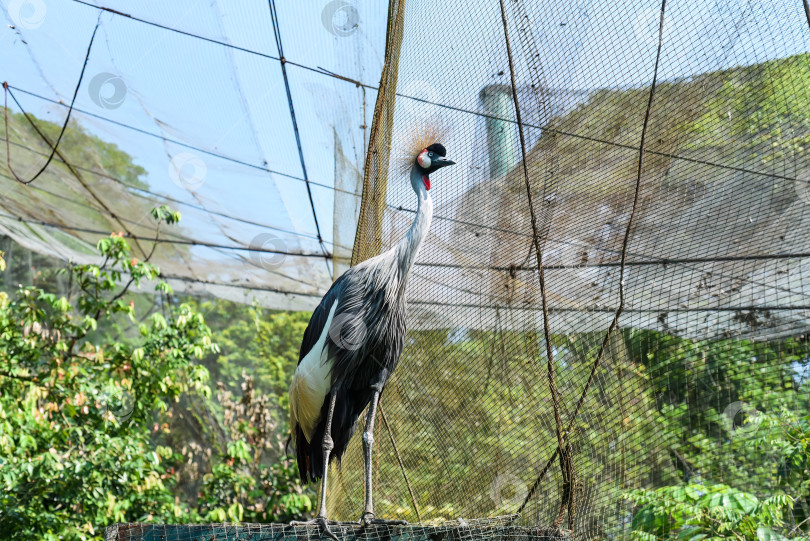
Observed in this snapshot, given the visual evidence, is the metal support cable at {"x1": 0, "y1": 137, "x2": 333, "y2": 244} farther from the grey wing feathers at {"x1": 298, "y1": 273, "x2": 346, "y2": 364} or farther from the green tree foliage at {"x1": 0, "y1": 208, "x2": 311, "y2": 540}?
the grey wing feathers at {"x1": 298, "y1": 273, "x2": 346, "y2": 364}

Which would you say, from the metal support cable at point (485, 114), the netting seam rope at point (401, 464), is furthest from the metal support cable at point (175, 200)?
the netting seam rope at point (401, 464)

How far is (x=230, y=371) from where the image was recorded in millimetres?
7523

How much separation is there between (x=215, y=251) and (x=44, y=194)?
1.27 meters

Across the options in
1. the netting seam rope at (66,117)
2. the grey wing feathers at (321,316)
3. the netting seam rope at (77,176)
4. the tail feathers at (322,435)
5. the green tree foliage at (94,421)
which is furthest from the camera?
the netting seam rope at (77,176)

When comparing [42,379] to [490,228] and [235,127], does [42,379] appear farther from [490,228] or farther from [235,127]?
[490,228]

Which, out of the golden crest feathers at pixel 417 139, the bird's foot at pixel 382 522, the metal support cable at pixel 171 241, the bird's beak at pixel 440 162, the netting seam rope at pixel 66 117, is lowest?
the bird's foot at pixel 382 522

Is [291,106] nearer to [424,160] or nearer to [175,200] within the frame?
[175,200]

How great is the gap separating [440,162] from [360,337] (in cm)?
76

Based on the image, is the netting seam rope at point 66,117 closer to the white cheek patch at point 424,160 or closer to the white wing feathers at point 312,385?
the white cheek patch at point 424,160

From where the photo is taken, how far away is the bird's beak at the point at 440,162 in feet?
9.63

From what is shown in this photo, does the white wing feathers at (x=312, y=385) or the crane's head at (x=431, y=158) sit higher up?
the crane's head at (x=431, y=158)

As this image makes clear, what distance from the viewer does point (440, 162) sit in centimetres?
296

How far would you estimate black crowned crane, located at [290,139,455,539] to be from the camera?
287 centimetres

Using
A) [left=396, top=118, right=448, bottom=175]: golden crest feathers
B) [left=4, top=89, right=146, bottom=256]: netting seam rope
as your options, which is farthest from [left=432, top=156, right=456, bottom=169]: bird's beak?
[left=4, top=89, right=146, bottom=256]: netting seam rope
